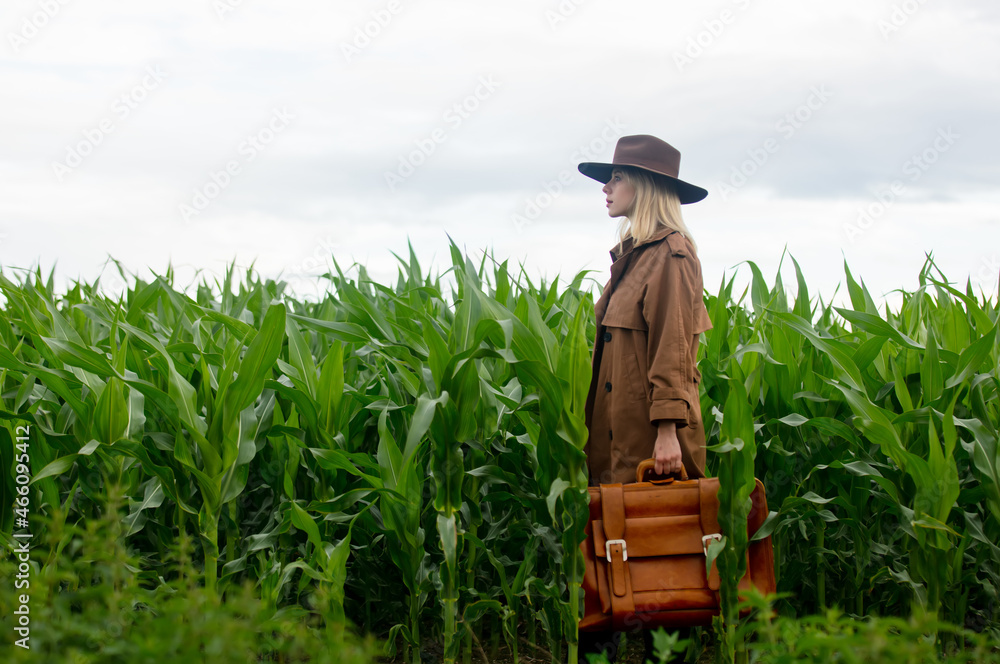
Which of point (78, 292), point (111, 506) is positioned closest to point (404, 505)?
point (111, 506)

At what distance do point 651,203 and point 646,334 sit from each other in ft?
1.78

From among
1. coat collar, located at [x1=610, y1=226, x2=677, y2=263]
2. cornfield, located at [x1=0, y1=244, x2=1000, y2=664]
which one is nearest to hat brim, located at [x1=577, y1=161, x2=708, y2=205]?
coat collar, located at [x1=610, y1=226, x2=677, y2=263]

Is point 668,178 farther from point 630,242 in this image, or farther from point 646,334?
point 646,334

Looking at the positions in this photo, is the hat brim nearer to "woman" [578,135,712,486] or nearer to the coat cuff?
"woman" [578,135,712,486]

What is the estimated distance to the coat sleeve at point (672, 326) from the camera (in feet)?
9.48

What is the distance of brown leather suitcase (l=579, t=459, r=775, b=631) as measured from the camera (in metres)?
2.81

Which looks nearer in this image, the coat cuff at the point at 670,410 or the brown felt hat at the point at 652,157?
the coat cuff at the point at 670,410

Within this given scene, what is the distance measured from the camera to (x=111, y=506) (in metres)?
1.78

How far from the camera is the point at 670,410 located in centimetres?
287

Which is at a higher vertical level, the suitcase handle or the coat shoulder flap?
the coat shoulder flap

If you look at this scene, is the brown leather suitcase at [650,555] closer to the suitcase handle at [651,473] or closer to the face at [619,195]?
the suitcase handle at [651,473]

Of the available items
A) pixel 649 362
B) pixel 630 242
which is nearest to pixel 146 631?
pixel 649 362

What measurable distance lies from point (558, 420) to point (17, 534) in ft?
7.06

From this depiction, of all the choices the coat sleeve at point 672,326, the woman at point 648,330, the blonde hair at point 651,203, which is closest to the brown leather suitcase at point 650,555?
the woman at point 648,330
